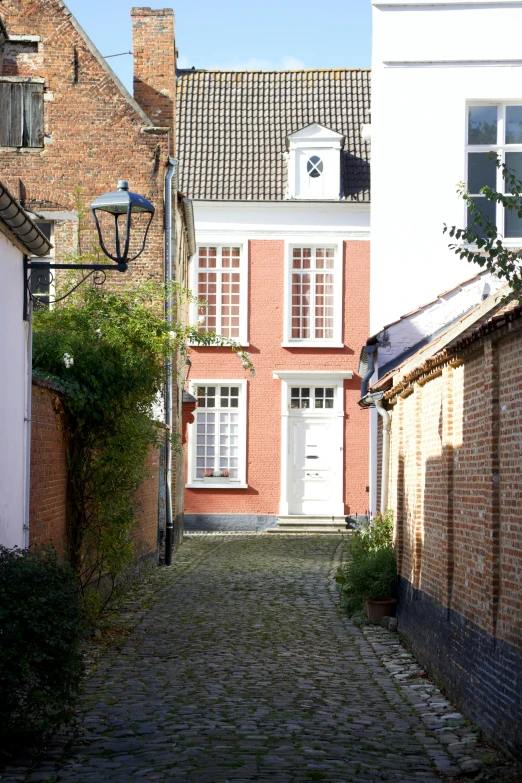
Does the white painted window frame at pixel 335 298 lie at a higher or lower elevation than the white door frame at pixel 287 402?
higher

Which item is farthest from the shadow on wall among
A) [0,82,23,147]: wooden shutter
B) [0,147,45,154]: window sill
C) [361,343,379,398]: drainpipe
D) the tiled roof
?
the tiled roof

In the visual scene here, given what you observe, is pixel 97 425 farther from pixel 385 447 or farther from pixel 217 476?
pixel 217 476

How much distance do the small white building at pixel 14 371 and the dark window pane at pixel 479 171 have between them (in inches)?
446

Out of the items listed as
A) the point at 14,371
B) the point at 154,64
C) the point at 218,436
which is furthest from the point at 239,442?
the point at 14,371

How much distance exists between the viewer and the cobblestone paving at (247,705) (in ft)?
19.6

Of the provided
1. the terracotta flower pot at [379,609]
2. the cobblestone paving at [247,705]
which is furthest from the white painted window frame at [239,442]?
the terracotta flower pot at [379,609]

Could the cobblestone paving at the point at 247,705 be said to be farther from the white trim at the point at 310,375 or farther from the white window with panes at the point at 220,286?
the white window with panes at the point at 220,286

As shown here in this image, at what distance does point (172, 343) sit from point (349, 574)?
12.0ft

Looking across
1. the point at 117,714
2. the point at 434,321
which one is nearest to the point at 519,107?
the point at 434,321

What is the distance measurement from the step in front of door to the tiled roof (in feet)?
26.1

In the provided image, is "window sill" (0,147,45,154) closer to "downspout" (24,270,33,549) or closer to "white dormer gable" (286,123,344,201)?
"white dormer gable" (286,123,344,201)

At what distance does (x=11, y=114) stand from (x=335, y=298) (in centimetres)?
1060

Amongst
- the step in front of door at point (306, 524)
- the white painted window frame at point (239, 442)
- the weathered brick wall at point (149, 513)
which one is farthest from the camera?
the white painted window frame at point (239, 442)

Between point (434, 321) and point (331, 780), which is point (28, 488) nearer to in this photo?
point (331, 780)
